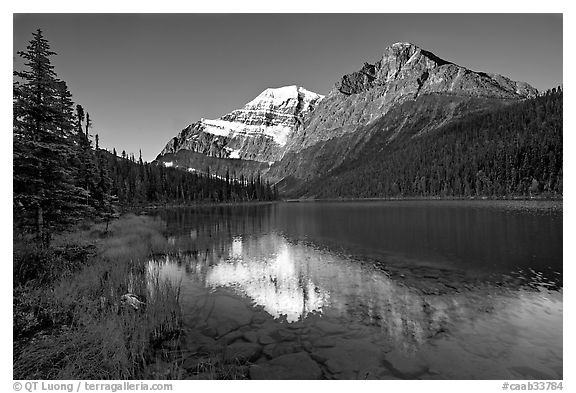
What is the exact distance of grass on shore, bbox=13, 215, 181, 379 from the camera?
273 inches

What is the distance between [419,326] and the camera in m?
11.2

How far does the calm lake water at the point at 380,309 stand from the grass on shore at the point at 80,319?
1.45 metres

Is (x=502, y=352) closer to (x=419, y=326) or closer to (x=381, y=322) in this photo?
(x=419, y=326)

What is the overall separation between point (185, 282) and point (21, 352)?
34.0 feet

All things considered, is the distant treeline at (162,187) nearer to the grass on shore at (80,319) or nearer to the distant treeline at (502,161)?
the grass on shore at (80,319)

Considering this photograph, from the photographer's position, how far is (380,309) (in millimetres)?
13062

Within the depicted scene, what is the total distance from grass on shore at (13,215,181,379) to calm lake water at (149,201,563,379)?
1.45 m

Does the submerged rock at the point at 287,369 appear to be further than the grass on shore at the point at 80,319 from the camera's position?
Yes

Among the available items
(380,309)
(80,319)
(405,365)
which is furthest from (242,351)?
A: (380,309)

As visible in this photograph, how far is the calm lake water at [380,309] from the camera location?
8672 mm

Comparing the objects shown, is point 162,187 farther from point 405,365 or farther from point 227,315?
point 405,365
